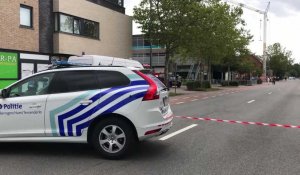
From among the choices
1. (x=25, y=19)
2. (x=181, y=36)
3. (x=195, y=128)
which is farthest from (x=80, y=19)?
(x=195, y=128)

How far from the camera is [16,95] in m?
7.51

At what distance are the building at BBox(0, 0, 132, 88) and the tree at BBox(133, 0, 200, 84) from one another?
1.65 metres

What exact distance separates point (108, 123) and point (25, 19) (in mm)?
16227

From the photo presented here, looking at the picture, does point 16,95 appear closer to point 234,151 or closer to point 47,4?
point 234,151

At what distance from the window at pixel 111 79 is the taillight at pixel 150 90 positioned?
1.02ft

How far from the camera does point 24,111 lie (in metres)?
7.36

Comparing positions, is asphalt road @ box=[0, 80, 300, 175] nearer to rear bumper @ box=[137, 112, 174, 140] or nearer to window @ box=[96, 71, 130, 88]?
rear bumper @ box=[137, 112, 174, 140]

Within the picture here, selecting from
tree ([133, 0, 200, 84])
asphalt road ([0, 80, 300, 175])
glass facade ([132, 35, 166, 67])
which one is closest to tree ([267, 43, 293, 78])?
glass facade ([132, 35, 166, 67])

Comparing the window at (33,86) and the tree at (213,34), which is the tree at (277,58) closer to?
the tree at (213,34)

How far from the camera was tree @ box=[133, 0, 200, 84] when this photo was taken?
2942 cm

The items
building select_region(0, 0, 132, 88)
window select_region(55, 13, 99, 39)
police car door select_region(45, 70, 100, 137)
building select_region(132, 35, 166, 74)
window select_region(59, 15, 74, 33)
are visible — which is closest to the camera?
police car door select_region(45, 70, 100, 137)

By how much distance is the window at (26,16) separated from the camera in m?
21.5

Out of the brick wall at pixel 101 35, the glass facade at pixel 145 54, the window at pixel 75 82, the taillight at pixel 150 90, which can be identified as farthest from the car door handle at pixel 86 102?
the glass facade at pixel 145 54

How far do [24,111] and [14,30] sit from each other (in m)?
14.3
